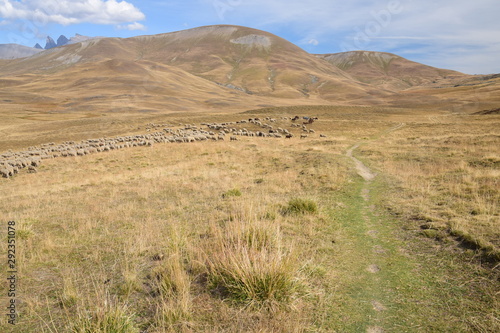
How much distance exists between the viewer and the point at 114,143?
33.4m

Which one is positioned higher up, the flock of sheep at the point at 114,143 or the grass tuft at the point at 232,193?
the flock of sheep at the point at 114,143

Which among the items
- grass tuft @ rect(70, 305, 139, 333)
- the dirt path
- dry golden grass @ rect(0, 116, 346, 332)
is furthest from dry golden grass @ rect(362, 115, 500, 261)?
grass tuft @ rect(70, 305, 139, 333)

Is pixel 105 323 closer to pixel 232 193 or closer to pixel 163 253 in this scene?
pixel 163 253

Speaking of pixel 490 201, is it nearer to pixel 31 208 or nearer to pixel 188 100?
pixel 31 208

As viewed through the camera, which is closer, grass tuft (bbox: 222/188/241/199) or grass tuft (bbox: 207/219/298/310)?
grass tuft (bbox: 207/219/298/310)

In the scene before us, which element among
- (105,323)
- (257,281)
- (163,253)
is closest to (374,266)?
(257,281)

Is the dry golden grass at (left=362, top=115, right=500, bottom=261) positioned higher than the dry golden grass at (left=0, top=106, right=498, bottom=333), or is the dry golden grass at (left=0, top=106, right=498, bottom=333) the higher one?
the dry golden grass at (left=362, top=115, right=500, bottom=261)

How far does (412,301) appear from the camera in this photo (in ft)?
15.5

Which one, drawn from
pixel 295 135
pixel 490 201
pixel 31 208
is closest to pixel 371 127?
pixel 295 135

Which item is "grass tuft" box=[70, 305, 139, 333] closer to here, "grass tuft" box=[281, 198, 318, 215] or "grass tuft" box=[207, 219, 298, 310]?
"grass tuft" box=[207, 219, 298, 310]

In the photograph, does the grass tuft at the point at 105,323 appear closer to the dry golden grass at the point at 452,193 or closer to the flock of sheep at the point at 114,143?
the dry golden grass at the point at 452,193

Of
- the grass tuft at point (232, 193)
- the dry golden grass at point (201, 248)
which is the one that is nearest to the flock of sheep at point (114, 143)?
the dry golden grass at point (201, 248)

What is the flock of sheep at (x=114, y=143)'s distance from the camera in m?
22.8

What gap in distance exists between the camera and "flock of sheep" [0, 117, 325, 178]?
22.8 metres
